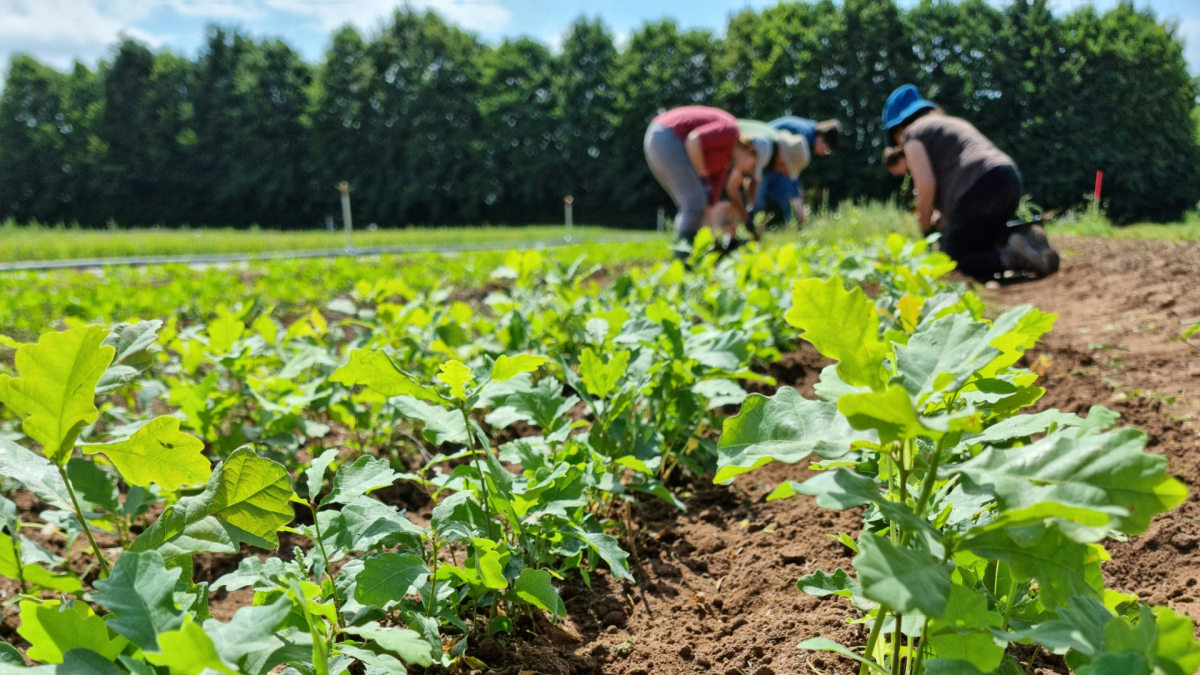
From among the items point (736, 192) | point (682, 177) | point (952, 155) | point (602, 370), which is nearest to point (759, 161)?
point (736, 192)

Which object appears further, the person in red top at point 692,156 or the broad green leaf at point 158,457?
the person in red top at point 692,156

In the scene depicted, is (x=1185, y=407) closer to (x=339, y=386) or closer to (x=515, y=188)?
(x=339, y=386)

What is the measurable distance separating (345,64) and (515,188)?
1353 cm

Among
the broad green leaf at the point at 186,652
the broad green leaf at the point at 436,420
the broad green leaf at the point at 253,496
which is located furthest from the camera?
the broad green leaf at the point at 436,420

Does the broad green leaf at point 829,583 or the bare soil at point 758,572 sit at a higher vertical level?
the broad green leaf at point 829,583

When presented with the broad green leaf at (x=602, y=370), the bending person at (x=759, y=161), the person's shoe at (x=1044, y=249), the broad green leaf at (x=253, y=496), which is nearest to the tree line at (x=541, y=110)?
the bending person at (x=759, y=161)

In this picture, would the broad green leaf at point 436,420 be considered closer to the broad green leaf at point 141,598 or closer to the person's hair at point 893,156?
the broad green leaf at point 141,598

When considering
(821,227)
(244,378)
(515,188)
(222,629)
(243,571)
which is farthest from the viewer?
(515,188)

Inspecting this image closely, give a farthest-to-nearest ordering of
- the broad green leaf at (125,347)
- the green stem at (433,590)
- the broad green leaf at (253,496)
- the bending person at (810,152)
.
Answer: the bending person at (810,152) < the green stem at (433,590) < the broad green leaf at (125,347) < the broad green leaf at (253,496)

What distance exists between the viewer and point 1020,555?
2.13 feet

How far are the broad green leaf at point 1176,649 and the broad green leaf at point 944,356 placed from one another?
238mm

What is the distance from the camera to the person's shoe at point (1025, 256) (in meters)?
5.33

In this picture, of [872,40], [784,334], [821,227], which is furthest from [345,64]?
[784,334]

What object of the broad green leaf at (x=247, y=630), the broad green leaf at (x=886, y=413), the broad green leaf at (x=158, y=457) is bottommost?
the broad green leaf at (x=247, y=630)
